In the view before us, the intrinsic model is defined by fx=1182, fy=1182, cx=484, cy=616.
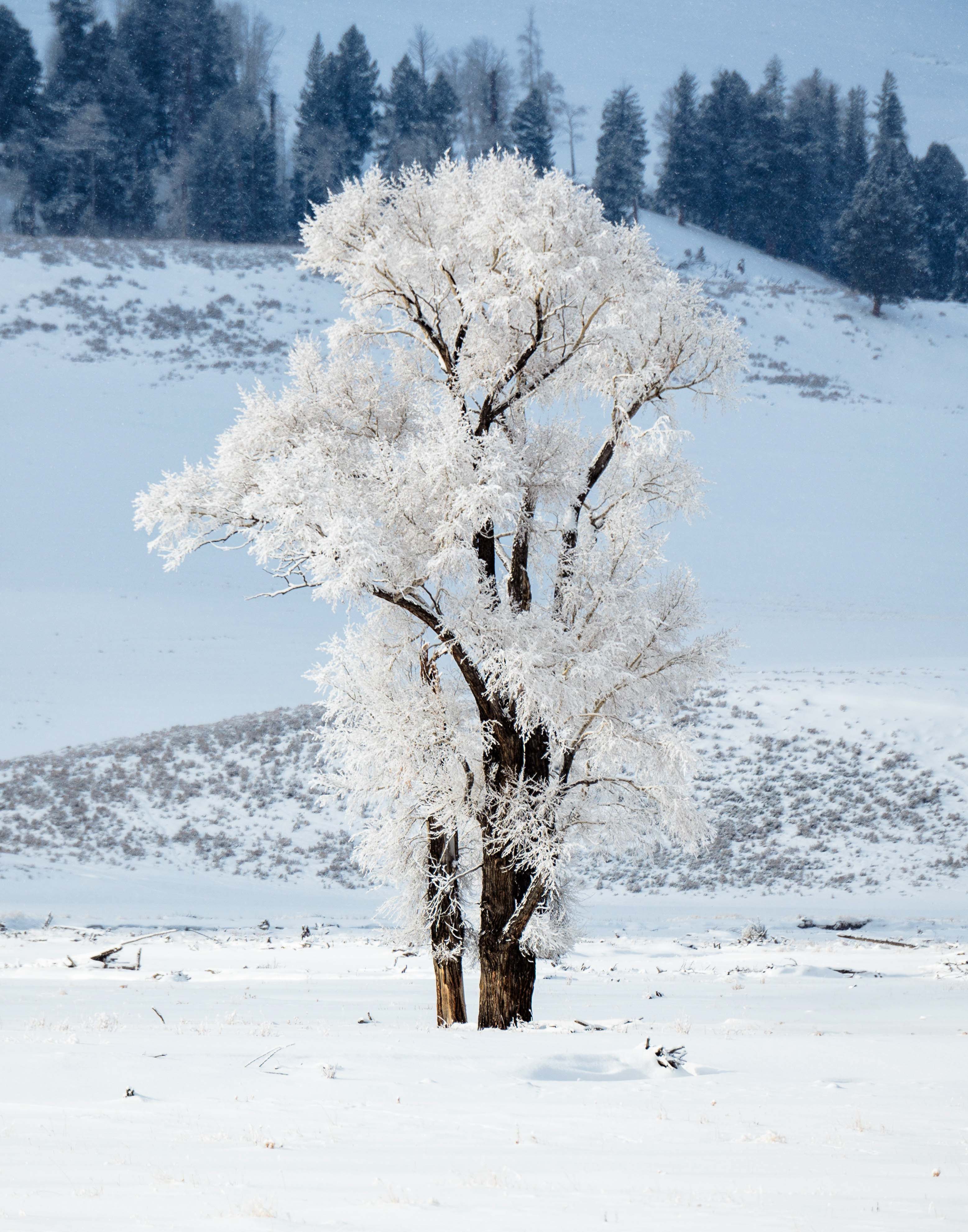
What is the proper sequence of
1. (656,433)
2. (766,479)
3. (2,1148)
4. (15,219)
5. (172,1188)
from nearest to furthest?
(172,1188), (2,1148), (656,433), (766,479), (15,219)

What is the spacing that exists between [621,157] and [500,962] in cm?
7363

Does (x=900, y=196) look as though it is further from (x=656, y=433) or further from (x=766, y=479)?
(x=656, y=433)

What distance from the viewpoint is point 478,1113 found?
5.94 metres

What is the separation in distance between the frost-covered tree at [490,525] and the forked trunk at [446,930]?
0.09 feet

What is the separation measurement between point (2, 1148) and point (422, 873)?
6480 millimetres

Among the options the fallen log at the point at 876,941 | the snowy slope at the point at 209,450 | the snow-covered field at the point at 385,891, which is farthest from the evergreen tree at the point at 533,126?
the fallen log at the point at 876,941

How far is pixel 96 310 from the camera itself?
58656 millimetres

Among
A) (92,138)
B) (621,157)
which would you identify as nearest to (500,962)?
(92,138)

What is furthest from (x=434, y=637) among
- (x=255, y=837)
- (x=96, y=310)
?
(x=96, y=310)

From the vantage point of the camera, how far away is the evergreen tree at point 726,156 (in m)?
82.3

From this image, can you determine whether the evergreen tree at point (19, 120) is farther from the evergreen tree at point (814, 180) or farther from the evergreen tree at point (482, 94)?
the evergreen tree at point (814, 180)

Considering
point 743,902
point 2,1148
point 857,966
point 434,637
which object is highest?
point 434,637

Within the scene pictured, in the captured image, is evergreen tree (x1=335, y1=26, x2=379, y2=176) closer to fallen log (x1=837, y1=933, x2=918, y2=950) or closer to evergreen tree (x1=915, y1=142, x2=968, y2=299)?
evergreen tree (x1=915, y1=142, x2=968, y2=299)

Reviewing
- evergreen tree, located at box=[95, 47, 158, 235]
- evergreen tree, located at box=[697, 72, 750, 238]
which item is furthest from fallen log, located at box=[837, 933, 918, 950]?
evergreen tree, located at box=[697, 72, 750, 238]
